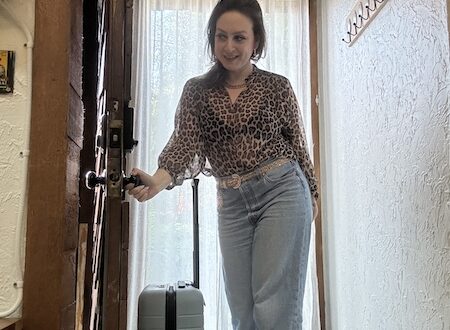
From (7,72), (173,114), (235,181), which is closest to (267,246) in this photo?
(235,181)

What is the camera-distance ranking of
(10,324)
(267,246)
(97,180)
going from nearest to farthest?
(10,324)
(97,180)
(267,246)

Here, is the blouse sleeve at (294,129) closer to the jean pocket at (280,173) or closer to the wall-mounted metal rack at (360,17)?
the jean pocket at (280,173)

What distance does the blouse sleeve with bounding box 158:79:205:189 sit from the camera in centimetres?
128

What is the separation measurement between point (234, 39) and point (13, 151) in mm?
712

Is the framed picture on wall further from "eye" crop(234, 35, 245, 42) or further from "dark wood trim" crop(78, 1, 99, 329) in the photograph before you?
"eye" crop(234, 35, 245, 42)

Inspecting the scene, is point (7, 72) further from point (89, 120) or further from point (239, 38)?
point (239, 38)

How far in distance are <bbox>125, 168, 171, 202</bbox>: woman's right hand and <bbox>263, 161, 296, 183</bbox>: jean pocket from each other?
281 mm

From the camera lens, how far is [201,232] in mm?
2434

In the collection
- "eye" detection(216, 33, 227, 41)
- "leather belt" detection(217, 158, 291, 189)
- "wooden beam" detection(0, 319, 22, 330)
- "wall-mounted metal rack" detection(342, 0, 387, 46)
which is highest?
"wall-mounted metal rack" detection(342, 0, 387, 46)

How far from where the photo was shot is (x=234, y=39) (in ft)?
4.47

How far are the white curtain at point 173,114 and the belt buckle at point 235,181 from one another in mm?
1114

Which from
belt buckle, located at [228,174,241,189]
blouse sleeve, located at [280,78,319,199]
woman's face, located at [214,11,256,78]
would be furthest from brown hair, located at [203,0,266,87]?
belt buckle, located at [228,174,241,189]

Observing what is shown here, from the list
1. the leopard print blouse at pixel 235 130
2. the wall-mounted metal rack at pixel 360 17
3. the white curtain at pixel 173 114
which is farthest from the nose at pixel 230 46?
the white curtain at pixel 173 114

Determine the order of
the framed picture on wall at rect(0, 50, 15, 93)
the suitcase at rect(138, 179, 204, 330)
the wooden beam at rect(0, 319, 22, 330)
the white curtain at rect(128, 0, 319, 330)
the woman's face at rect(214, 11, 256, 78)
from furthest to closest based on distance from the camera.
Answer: the white curtain at rect(128, 0, 319, 330) < the suitcase at rect(138, 179, 204, 330) < the woman's face at rect(214, 11, 256, 78) < the framed picture on wall at rect(0, 50, 15, 93) < the wooden beam at rect(0, 319, 22, 330)
